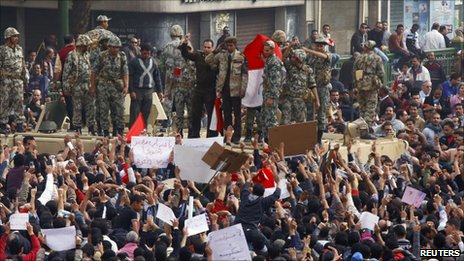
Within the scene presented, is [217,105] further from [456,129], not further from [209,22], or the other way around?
[209,22]

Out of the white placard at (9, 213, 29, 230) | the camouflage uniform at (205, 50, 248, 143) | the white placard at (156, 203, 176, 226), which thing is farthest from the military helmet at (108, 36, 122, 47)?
the white placard at (9, 213, 29, 230)

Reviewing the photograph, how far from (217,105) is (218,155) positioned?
421 cm

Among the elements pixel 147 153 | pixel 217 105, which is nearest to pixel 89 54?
pixel 217 105

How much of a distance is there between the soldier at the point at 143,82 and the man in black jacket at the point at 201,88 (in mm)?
836

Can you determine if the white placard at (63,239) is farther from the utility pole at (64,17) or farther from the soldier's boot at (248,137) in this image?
the utility pole at (64,17)

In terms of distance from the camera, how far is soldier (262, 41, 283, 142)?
27031mm

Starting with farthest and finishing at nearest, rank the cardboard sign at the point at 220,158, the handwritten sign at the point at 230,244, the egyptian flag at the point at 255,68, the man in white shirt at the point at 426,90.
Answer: the man in white shirt at the point at 426,90 < the egyptian flag at the point at 255,68 < the cardboard sign at the point at 220,158 < the handwritten sign at the point at 230,244

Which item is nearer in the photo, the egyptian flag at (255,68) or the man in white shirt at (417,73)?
the egyptian flag at (255,68)

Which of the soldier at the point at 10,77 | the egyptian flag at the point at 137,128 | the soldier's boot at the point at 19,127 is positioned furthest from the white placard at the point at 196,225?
the soldier's boot at the point at 19,127

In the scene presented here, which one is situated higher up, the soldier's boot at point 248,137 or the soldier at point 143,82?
the soldier at point 143,82

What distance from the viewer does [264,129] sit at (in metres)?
27.7

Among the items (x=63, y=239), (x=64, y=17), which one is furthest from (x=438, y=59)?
(x=63, y=239)

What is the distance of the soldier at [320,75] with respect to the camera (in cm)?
2803

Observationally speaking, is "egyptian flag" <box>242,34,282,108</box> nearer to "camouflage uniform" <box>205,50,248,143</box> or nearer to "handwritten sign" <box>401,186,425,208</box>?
"camouflage uniform" <box>205,50,248,143</box>
